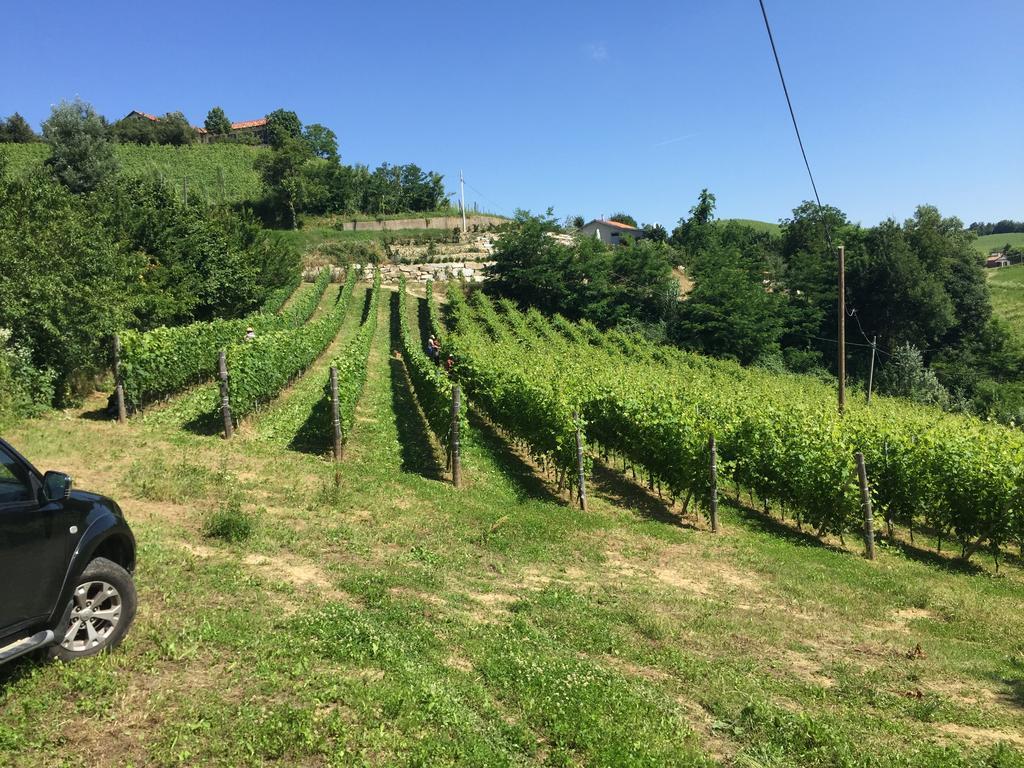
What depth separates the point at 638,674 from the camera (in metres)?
5.94

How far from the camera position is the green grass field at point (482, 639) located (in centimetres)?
420

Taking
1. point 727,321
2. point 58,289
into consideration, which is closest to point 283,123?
point 727,321

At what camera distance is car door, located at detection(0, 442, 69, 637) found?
3930 mm

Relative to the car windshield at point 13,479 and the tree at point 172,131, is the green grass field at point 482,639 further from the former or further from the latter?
the tree at point 172,131

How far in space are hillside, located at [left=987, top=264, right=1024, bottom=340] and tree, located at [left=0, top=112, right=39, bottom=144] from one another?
100920 mm

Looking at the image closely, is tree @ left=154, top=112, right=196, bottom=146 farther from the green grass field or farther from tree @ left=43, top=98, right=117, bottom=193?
the green grass field

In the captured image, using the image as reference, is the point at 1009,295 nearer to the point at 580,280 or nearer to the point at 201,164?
the point at 580,280

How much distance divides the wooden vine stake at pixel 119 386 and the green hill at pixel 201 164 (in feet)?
185

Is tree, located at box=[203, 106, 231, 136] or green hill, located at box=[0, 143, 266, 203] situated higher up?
tree, located at box=[203, 106, 231, 136]

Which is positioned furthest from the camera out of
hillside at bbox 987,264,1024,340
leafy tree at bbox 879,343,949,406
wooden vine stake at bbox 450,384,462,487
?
hillside at bbox 987,264,1024,340

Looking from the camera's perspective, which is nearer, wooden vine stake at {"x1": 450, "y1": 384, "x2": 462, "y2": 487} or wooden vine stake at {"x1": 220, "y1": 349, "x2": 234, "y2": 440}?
wooden vine stake at {"x1": 450, "y1": 384, "x2": 462, "y2": 487}

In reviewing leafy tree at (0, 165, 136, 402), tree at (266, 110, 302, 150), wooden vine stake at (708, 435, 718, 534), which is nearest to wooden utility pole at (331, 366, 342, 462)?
leafy tree at (0, 165, 136, 402)

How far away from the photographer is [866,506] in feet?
41.4

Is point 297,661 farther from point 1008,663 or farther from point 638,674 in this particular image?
point 1008,663
